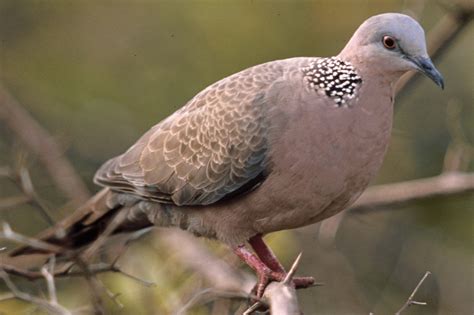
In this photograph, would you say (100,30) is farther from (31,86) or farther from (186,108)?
(186,108)

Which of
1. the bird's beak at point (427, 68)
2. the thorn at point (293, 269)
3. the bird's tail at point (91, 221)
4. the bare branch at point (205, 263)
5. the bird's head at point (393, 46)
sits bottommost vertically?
the bare branch at point (205, 263)

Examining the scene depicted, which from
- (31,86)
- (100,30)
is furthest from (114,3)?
(31,86)

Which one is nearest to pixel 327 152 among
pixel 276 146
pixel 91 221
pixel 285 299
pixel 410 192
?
pixel 276 146

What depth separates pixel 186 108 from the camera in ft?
15.8

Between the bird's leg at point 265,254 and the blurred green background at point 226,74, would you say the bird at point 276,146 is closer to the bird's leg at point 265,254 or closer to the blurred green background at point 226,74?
the bird's leg at point 265,254

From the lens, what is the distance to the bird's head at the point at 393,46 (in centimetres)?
396

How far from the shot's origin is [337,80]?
4113mm

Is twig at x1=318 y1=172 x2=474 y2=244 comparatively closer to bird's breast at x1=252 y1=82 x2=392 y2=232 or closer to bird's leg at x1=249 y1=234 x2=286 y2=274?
bird's leg at x1=249 y1=234 x2=286 y2=274

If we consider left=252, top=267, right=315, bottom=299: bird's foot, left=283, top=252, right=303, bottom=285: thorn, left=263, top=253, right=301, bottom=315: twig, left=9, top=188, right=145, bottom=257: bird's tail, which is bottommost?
left=252, top=267, right=315, bottom=299: bird's foot

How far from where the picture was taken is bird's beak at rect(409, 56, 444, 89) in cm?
389

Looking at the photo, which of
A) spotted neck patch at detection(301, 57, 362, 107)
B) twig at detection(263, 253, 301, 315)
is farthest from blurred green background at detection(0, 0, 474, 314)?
twig at detection(263, 253, 301, 315)

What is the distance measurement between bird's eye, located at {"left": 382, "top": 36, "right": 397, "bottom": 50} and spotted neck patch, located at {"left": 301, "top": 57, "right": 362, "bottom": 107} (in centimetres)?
18

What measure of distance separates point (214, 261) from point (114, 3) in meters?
3.85

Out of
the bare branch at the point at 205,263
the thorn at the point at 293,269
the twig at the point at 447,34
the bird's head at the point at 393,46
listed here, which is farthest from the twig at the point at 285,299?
the twig at the point at 447,34
